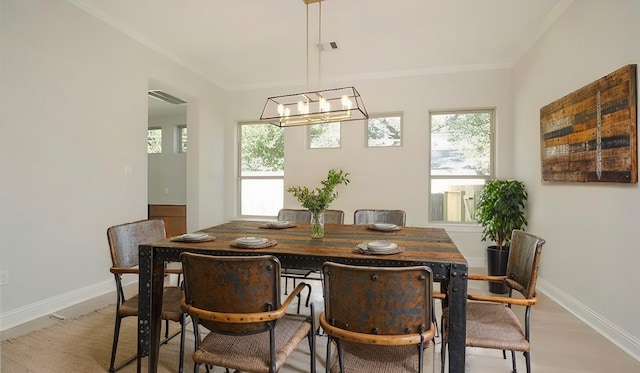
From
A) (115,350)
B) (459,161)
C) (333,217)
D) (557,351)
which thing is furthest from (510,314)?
(459,161)

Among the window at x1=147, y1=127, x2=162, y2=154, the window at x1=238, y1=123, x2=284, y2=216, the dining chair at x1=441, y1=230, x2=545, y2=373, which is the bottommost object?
the dining chair at x1=441, y1=230, x2=545, y2=373

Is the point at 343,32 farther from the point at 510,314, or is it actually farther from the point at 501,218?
the point at 510,314

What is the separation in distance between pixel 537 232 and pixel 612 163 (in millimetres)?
1477

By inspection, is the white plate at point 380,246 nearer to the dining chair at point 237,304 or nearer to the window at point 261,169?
the dining chair at point 237,304

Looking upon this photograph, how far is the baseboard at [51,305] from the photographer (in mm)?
2496

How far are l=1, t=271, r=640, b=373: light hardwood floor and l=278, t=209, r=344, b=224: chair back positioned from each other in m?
1.13

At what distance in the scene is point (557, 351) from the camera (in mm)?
2215

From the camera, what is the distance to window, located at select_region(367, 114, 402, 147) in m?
4.69

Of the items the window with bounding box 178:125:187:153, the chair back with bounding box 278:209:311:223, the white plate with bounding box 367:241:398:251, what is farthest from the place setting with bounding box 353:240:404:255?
the window with bounding box 178:125:187:153

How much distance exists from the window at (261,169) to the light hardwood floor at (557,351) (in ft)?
9.49

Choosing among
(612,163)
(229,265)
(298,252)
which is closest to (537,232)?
(612,163)

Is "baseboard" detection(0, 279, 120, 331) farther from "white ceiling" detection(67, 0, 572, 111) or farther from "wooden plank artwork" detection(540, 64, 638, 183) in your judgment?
"wooden plank artwork" detection(540, 64, 638, 183)

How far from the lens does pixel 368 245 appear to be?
1744mm

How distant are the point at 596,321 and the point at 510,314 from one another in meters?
1.38
